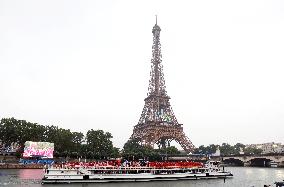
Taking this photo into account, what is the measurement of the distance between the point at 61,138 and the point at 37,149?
58.9 feet

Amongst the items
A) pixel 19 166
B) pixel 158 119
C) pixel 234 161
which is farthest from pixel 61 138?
pixel 234 161

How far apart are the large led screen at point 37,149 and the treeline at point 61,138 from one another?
8.95 m

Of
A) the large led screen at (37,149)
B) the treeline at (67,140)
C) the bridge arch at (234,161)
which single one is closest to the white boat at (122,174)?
the large led screen at (37,149)

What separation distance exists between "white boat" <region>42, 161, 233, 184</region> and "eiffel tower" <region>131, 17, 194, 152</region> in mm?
76178

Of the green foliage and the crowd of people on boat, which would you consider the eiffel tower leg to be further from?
the crowd of people on boat

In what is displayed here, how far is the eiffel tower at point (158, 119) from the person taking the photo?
160625 mm

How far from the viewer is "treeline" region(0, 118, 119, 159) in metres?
122

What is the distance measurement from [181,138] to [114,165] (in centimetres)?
9522

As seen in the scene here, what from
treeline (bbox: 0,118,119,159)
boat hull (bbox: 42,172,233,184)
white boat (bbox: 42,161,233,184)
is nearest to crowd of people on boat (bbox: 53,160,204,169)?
white boat (bbox: 42,161,233,184)

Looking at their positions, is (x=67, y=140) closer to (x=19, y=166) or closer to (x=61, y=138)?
(x=61, y=138)

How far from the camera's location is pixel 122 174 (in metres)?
71.6

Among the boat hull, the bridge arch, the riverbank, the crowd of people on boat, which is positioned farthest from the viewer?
the bridge arch

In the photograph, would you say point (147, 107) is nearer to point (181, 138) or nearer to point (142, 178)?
point (181, 138)

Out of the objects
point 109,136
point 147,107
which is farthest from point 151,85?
point 109,136
